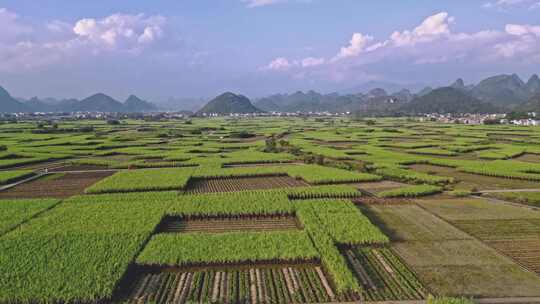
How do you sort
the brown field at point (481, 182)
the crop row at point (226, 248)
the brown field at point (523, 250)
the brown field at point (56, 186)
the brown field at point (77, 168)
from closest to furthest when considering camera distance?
the crop row at point (226, 248) → the brown field at point (523, 250) → the brown field at point (56, 186) → the brown field at point (481, 182) → the brown field at point (77, 168)

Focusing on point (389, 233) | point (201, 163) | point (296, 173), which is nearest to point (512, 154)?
point (296, 173)

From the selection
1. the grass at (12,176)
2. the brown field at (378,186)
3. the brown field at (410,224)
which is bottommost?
the brown field at (410,224)

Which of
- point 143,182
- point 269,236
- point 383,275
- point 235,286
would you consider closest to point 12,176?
point 143,182

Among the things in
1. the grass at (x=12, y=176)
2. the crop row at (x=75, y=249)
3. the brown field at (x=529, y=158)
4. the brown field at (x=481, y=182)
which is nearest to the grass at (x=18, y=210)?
the crop row at (x=75, y=249)

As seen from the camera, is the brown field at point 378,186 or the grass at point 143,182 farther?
the brown field at point 378,186

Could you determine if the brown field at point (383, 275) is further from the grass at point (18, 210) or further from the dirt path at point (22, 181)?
the dirt path at point (22, 181)

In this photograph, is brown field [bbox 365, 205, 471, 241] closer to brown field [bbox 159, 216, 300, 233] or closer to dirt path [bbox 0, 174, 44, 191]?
brown field [bbox 159, 216, 300, 233]

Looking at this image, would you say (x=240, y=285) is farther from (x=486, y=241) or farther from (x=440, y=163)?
(x=440, y=163)

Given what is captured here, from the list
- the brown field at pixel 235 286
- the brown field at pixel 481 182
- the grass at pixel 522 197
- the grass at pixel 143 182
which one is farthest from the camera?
the brown field at pixel 481 182

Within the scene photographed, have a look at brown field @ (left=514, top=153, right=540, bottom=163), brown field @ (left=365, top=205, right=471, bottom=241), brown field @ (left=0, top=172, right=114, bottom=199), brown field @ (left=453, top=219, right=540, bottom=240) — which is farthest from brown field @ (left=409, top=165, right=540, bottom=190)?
brown field @ (left=0, top=172, right=114, bottom=199)
